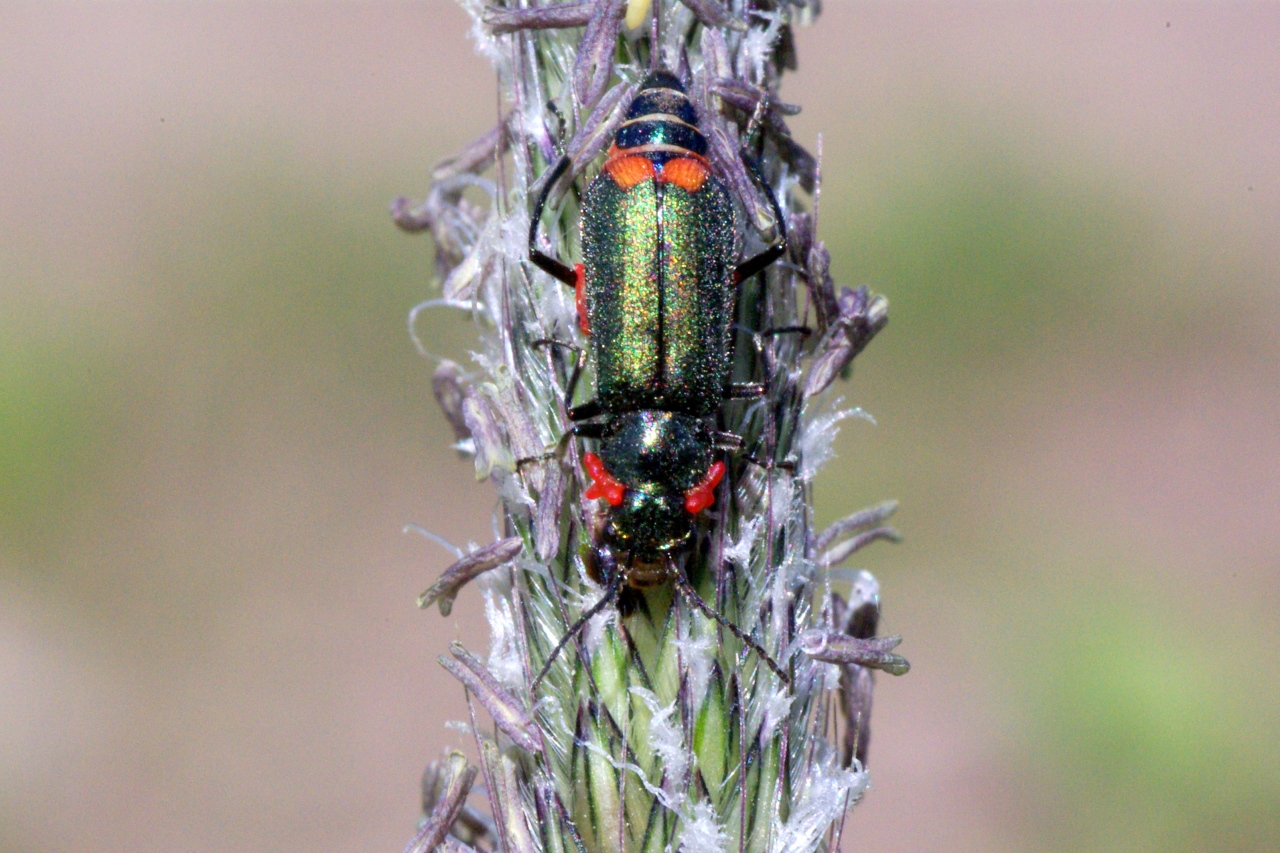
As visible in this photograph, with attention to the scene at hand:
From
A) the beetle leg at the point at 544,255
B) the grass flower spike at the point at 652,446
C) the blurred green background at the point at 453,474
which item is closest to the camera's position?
the grass flower spike at the point at 652,446

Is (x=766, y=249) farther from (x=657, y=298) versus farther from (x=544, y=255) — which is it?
(x=544, y=255)

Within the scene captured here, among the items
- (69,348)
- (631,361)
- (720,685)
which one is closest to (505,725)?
(720,685)

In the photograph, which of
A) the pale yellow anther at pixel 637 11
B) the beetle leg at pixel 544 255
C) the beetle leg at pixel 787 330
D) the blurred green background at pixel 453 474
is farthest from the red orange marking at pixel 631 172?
the blurred green background at pixel 453 474

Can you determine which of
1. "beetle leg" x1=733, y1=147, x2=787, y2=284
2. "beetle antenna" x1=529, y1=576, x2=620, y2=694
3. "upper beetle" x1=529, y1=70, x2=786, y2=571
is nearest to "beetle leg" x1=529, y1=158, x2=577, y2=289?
"upper beetle" x1=529, y1=70, x2=786, y2=571

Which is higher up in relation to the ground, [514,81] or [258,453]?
[514,81]

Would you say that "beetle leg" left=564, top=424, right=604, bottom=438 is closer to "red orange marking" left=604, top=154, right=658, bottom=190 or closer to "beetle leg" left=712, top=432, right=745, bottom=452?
"beetle leg" left=712, top=432, right=745, bottom=452

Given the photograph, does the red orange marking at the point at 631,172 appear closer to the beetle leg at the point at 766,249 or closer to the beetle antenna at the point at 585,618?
the beetle leg at the point at 766,249

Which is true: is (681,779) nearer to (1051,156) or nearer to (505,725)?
(505,725)
